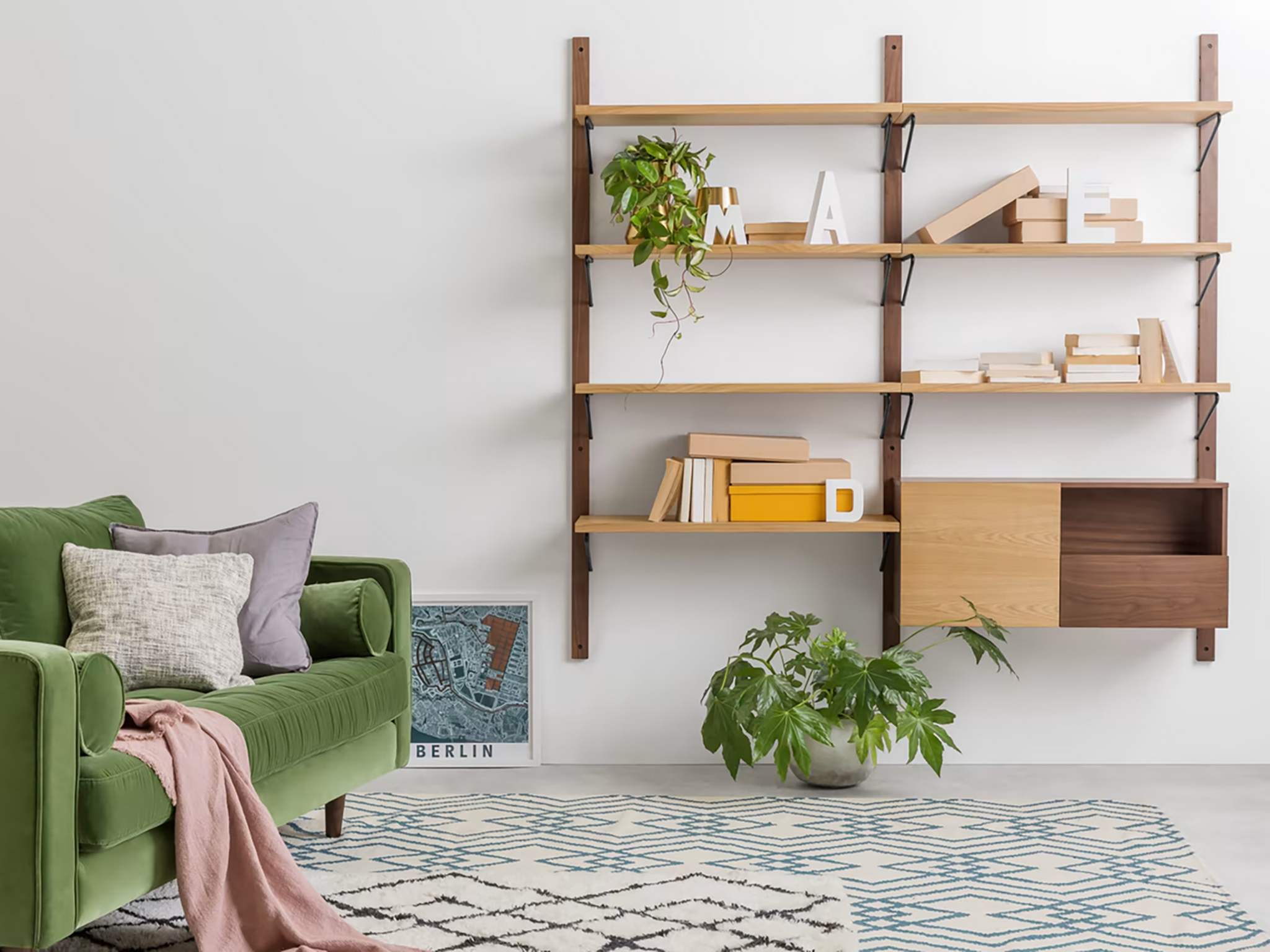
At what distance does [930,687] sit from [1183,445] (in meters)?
1.05

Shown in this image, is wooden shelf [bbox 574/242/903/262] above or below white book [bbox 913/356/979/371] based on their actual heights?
above

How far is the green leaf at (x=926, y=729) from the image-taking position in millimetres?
3234

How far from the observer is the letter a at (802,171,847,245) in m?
3.62

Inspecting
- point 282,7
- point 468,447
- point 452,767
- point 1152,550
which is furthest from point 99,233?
point 1152,550

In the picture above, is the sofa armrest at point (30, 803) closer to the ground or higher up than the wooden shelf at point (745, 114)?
closer to the ground

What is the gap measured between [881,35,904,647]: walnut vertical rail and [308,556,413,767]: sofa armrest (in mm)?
1444

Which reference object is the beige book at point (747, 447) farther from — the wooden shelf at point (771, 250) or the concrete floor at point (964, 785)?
the concrete floor at point (964, 785)

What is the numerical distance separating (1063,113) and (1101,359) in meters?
0.73

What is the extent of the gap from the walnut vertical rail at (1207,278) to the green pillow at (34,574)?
10.2 feet

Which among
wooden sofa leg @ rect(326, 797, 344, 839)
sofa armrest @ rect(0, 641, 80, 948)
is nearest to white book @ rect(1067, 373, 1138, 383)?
wooden sofa leg @ rect(326, 797, 344, 839)

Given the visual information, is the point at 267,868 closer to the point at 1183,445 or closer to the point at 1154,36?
the point at 1183,445

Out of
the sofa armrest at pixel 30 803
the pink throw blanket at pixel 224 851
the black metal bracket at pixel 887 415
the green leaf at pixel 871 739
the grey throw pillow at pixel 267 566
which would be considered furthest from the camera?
the black metal bracket at pixel 887 415

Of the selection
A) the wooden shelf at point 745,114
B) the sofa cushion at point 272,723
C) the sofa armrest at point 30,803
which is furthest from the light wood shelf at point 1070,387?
the sofa armrest at point 30,803

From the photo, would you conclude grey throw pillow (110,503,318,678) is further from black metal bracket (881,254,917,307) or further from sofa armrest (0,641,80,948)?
black metal bracket (881,254,917,307)
